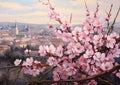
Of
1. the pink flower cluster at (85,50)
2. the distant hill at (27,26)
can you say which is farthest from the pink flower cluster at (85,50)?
the distant hill at (27,26)

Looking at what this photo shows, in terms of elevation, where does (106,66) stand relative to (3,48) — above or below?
above

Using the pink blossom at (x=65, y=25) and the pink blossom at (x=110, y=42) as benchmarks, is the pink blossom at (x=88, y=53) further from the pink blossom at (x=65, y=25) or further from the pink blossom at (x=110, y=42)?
the pink blossom at (x=65, y=25)

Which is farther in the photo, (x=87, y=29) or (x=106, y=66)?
(x=87, y=29)

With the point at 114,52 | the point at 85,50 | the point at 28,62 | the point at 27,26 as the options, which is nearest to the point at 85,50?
the point at 85,50

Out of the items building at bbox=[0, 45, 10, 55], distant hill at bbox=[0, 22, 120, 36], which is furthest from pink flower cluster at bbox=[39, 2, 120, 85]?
building at bbox=[0, 45, 10, 55]

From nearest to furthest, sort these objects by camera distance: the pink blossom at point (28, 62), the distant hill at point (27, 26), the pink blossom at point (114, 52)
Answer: the pink blossom at point (114, 52) → the pink blossom at point (28, 62) → the distant hill at point (27, 26)

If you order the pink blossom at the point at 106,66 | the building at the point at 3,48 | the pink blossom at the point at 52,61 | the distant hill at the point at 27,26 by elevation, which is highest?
the pink blossom at the point at 106,66

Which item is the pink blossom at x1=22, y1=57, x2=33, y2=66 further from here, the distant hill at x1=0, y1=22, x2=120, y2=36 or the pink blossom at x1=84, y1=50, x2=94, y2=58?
the distant hill at x1=0, y1=22, x2=120, y2=36

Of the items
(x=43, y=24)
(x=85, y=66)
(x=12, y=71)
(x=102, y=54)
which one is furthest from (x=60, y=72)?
(x=12, y=71)

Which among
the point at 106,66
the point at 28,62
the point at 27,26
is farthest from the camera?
the point at 27,26

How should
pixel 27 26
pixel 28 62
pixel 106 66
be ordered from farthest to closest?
pixel 27 26
pixel 28 62
pixel 106 66

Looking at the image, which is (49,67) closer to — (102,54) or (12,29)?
(102,54)

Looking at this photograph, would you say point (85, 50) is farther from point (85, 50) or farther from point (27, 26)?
point (27, 26)
